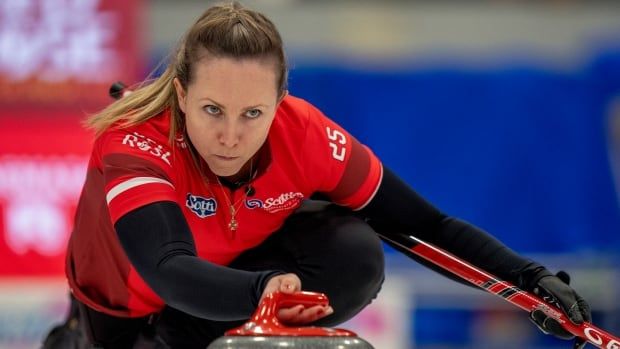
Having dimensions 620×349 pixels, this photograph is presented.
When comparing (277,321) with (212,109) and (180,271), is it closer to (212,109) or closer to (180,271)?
(180,271)

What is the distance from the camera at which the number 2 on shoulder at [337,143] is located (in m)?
1.97

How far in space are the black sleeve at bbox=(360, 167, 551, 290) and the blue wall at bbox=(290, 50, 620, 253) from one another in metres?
1.94

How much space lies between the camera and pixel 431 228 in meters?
2.09

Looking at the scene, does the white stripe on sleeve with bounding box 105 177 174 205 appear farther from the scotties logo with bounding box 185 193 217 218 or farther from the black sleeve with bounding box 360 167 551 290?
the black sleeve with bounding box 360 167 551 290

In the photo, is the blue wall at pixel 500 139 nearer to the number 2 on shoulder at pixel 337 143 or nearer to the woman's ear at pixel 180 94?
the number 2 on shoulder at pixel 337 143

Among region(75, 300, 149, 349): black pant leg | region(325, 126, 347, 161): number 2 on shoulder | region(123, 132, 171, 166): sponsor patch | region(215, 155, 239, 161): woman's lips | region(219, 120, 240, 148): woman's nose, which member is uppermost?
region(219, 120, 240, 148): woman's nose

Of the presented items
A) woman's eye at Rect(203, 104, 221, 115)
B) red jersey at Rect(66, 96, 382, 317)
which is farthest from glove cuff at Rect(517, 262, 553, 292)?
woman's eye at Rect(203, 104, 221, 115)

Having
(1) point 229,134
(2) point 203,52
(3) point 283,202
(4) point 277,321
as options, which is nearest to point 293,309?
(4) point 277,321

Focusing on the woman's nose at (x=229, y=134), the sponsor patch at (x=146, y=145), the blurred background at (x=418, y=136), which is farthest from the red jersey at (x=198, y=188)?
the blurred background at (x=418, y=136)

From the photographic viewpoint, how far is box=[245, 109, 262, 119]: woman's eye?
1658mm

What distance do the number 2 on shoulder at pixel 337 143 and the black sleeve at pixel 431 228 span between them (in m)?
0.11

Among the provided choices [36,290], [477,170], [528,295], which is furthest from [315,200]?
[477,170]

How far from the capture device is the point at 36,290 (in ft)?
11.3

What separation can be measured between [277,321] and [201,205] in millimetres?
542
